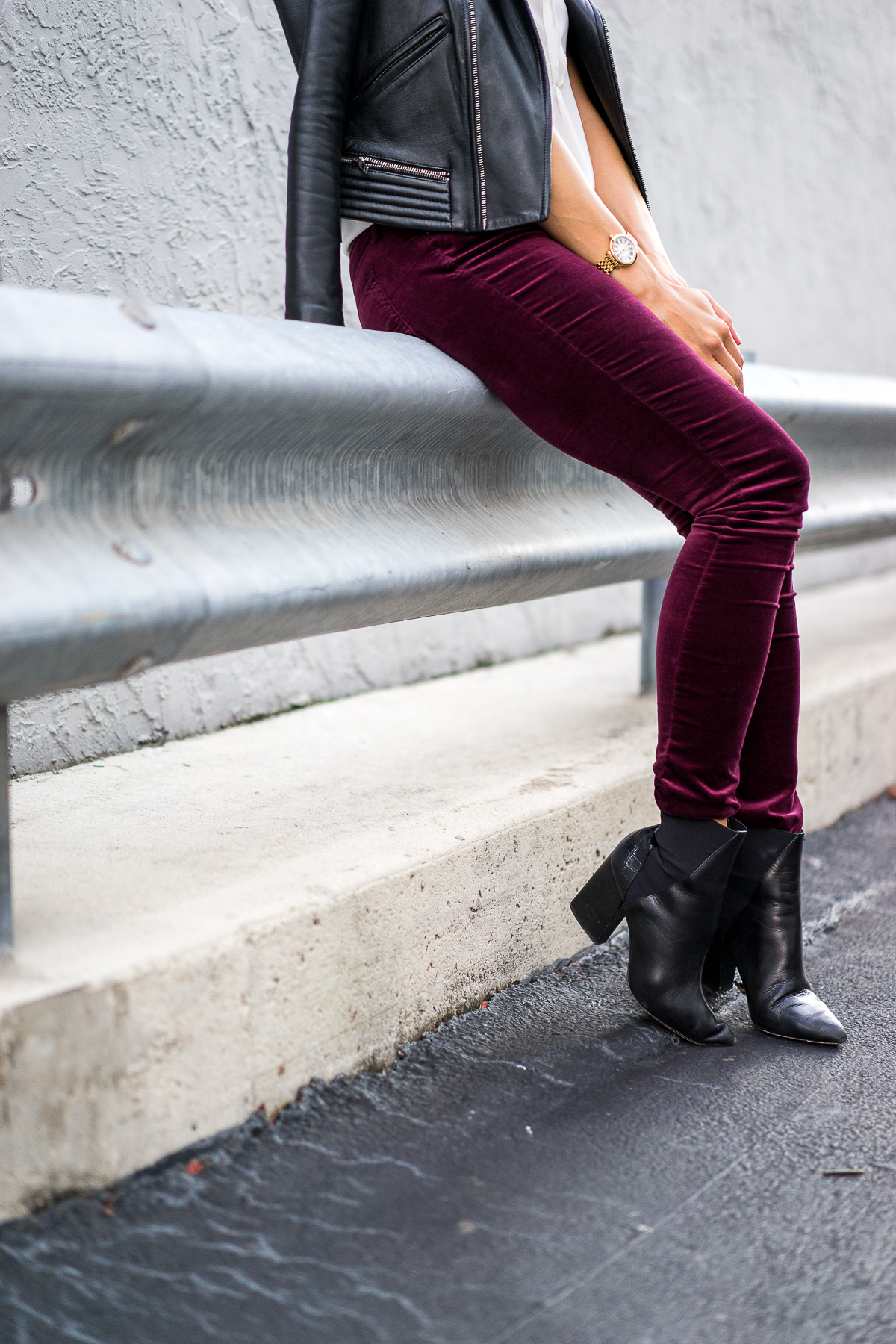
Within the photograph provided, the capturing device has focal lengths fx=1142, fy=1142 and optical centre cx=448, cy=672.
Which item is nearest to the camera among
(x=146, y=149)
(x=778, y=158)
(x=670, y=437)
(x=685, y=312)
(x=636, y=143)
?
(x=670, y=437)

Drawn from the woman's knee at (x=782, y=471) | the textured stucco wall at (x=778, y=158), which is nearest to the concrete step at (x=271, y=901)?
the woman's knee at (x=782, y=471)

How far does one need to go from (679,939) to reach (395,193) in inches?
43.7

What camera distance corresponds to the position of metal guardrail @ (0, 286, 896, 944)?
3.52 ft

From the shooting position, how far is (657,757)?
61.9 inches

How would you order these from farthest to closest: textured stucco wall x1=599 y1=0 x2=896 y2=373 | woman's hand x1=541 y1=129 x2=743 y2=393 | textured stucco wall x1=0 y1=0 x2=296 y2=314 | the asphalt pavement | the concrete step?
textured stucco wall x1=599 y1=0 x2=896 y2=373 → textured stucco wall x1=0 y1=0 x2=296 y2=314 → woman's hand x1=541 y1=129 x2=743 y2=393 → the concrete step → the asphalt pavement

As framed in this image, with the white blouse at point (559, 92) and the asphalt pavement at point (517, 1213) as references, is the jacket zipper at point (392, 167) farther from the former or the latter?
the asphalt pavement at point (517, 1213)

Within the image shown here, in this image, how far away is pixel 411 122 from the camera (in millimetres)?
1579

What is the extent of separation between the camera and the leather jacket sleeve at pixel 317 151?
5.04 feet

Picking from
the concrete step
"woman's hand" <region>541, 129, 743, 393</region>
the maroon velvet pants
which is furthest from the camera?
"woman's hand" <region>541, 129, 743, 393</region>

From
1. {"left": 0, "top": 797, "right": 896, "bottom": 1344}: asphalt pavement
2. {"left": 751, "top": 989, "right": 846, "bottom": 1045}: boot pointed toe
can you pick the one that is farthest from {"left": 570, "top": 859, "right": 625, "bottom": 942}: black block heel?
{"left": 751, "top": 989, "right": 846, "bottom": 1045}: boot pointed toe

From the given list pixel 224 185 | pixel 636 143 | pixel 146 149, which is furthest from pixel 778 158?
pixel 146 149

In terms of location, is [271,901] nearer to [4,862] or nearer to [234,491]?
[4,862]

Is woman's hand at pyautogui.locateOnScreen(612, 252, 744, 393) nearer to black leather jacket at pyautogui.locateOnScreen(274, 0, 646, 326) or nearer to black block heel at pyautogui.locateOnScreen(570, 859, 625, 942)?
black leather jacket at pyautogui.locateOnScreen(274, 0, 646, 326)

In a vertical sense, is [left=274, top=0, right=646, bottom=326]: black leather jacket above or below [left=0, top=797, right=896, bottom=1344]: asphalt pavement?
above
